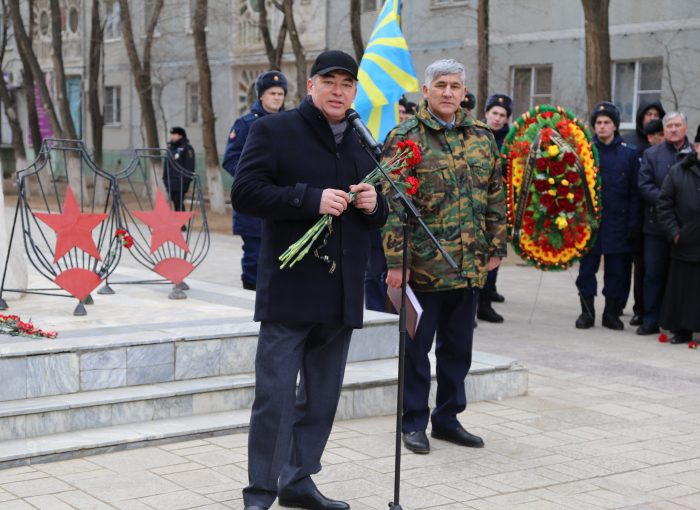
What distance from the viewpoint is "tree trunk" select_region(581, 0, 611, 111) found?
16203mm

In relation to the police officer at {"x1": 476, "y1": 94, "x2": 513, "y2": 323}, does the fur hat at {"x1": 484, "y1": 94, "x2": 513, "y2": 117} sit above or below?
above

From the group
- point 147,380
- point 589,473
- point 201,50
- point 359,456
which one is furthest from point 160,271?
point 201,50

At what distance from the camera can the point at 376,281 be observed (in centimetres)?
927

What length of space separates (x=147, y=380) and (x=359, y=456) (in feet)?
4.37

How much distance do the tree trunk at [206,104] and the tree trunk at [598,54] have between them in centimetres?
974

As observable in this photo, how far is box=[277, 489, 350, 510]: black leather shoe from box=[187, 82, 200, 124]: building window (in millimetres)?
30848

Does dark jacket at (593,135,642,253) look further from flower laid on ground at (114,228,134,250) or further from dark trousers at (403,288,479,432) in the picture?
dark trousers at (403,288,479,432)

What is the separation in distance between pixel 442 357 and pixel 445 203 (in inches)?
33.9

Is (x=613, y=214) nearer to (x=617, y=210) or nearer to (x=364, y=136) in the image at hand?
(x=617, y=210)

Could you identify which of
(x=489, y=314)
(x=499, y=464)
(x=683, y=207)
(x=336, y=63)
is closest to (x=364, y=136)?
(x=336, y=63)

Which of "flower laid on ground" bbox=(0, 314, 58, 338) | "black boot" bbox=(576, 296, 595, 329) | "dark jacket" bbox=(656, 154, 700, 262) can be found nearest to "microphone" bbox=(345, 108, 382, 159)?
"flower laid on ground" bbox=(0, 314, 58, 338)

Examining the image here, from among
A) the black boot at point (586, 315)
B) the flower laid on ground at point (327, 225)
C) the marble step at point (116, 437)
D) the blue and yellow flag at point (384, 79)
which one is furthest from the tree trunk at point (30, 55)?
the flower laid on ground at point (327, 225)

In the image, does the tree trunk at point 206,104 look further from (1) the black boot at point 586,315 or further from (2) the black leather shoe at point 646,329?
(2) the black leather shoe at point 646,329

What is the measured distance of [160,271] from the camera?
350 inches
